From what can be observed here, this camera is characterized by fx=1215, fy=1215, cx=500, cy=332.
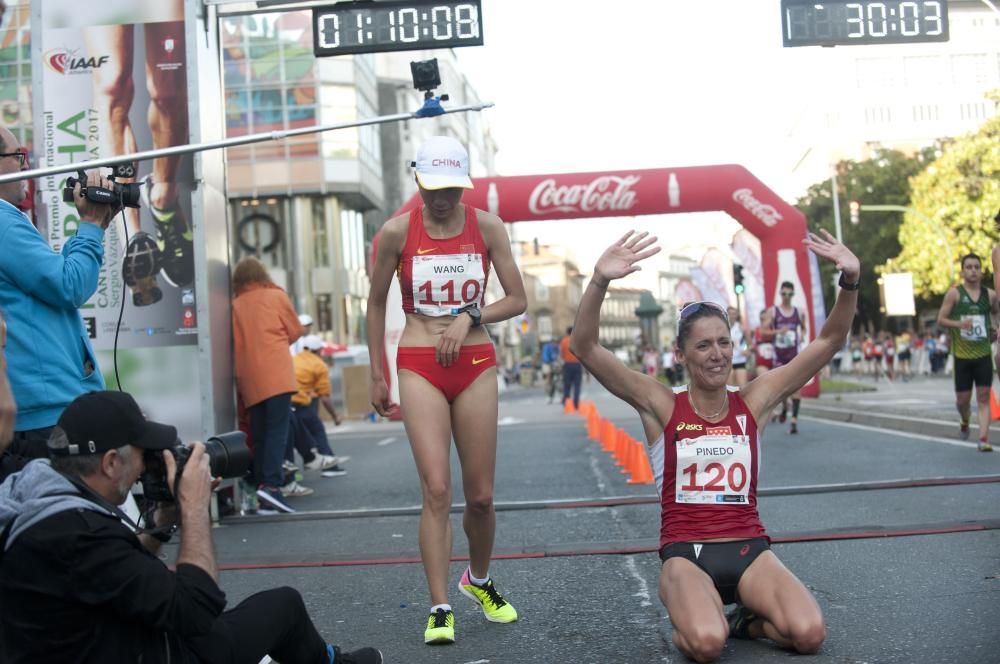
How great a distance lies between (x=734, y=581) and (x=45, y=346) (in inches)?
104

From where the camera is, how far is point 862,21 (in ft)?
40.4

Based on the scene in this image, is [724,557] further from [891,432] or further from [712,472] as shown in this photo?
[891,432]

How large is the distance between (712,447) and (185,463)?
7.19ft

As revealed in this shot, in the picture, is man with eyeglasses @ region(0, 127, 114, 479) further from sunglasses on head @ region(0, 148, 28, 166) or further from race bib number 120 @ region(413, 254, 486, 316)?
race bib number 120 @ region(413, 254, 486, 316)

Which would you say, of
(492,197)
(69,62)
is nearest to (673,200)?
(492,197)

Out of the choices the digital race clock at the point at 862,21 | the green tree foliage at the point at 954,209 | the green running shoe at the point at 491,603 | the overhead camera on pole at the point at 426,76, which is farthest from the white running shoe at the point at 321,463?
the green tree foliage at the point at 954,209

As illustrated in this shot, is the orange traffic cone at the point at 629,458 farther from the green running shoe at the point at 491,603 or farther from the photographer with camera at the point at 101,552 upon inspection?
the photographer with camera at the point at 101,552

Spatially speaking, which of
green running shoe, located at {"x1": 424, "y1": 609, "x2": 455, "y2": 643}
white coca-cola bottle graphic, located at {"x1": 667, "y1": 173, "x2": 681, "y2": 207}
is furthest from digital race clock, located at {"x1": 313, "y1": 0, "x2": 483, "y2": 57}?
white coca-cola bottle graphic, located at {"x1": 667, "y1": 173, "x2": 681, "y2": 207}

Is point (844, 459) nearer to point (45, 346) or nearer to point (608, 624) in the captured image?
point (608, 624)

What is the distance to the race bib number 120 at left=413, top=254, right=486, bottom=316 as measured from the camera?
5.13m

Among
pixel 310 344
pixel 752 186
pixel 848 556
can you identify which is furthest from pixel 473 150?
pixel 848 556

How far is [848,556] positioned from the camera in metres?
6.11

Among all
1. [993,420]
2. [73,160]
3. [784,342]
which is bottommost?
[993,420]

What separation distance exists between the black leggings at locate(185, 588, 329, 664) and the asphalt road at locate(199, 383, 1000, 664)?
913mm
